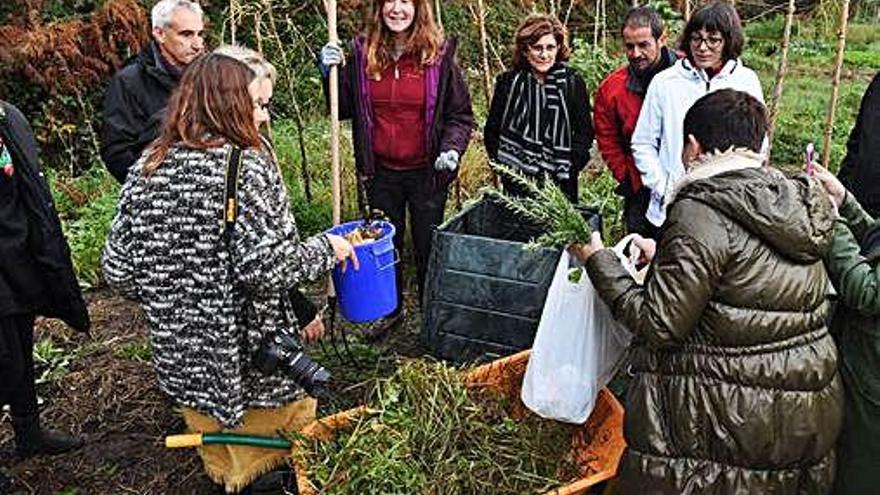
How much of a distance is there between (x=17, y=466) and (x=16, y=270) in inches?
35.0

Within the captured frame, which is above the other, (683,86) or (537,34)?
(537,34)

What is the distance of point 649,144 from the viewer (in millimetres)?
3787

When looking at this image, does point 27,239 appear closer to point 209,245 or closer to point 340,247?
point 209,245

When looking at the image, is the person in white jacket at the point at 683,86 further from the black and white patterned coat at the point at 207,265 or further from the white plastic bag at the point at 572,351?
the black and white patterned coat at the point at 207,265

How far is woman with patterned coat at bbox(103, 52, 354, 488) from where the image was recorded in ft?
8.16

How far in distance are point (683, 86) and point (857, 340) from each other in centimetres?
156

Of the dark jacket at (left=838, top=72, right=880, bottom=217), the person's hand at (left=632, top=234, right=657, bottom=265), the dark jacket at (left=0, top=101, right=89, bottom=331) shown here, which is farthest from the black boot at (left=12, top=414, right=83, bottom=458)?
the dark jacket at (left=838, top=72, right=880, bottom=217)

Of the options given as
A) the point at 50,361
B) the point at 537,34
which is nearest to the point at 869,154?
the point at 537,34

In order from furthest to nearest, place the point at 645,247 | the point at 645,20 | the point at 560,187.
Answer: the point at 560,187 → the point at 645,20 → the point at 645,247

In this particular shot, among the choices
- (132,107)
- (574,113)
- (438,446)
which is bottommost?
(438,446)

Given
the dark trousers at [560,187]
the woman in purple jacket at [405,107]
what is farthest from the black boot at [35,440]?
the dark trousers at [560,187]

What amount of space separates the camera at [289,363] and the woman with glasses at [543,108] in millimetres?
1772

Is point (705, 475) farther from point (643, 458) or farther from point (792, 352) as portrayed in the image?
point (792, 352)

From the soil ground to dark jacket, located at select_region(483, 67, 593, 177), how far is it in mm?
1129
